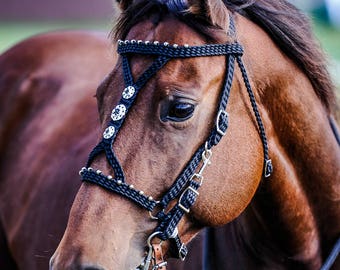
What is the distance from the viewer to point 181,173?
2.83m

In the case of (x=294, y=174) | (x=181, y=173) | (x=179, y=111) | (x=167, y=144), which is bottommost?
(x=294, y=174)

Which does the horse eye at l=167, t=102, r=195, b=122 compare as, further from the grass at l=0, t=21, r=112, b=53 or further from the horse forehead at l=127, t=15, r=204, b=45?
the grass at l=0, t=21, r=112, b=53

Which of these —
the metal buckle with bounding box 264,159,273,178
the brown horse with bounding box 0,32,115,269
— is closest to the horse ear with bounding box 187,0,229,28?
the metal buckle with bounding box 264,159,273,178

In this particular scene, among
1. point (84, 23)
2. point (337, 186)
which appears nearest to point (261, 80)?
point (337, 186)

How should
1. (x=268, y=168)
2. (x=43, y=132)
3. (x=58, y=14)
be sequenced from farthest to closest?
1. (x=58, y=14)
2. (x=43, y=132)
3. (x=268, y=168)

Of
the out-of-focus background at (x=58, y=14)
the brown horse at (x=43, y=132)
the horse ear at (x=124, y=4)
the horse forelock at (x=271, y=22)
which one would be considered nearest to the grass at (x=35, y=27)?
the out-of-focus background at (x=58, y=14)

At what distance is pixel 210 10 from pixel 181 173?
0.61 m

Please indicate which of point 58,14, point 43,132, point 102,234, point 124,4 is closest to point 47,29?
point 58,14

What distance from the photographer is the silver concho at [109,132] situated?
2805 millimetres

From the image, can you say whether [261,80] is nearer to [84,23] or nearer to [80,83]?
[80,83]

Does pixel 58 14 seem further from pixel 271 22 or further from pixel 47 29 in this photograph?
pixel 271 22

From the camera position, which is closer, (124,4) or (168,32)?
(168,32)

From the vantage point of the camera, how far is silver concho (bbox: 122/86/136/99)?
2.84 meters

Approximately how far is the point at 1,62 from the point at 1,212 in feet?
3.63
